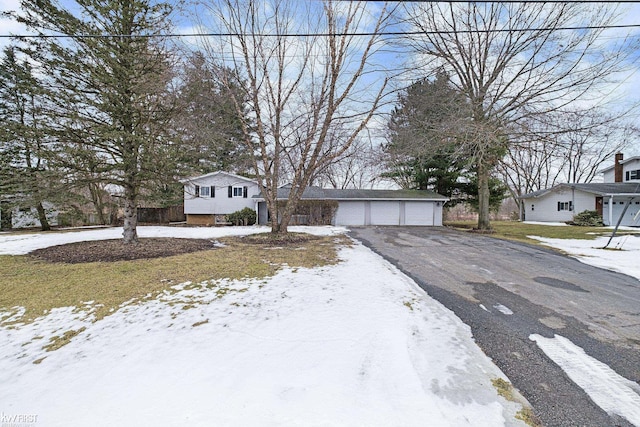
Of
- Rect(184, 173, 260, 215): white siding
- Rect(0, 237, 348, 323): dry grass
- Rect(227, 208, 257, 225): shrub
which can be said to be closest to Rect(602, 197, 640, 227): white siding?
Rect(0, 237, 348, 323): dry grass

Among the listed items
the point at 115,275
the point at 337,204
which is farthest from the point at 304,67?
the point at 337,204

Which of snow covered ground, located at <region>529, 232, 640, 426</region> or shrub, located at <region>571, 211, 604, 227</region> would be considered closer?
snow covered ground, located at <region>529, 232, 640, 426</region>

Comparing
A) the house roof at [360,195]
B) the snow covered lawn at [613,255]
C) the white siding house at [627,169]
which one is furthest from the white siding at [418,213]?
the white siding house at [627,169]

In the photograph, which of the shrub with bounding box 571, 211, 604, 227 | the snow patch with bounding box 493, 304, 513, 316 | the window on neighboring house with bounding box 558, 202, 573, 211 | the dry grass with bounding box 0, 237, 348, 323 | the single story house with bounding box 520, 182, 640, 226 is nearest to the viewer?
the snow patch with bounding box 493, 304, 513, 316

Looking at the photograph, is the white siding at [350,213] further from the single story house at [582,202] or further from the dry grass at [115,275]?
the single story house at [582,202]

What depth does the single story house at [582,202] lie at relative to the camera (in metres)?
19.0

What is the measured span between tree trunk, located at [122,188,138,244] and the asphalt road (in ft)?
25.4

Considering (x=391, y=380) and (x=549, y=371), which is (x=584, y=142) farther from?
(x=391, y=380)

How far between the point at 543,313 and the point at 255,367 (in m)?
3.69

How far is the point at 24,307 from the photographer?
391 centimetres

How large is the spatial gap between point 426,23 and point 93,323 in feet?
53.5

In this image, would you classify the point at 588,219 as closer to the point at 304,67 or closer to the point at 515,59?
the point at 515,59

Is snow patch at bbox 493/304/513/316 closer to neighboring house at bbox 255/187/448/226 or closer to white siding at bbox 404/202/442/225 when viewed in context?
neighboring house at bbox 255/187/448/226

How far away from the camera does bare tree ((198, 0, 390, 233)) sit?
9.39m
